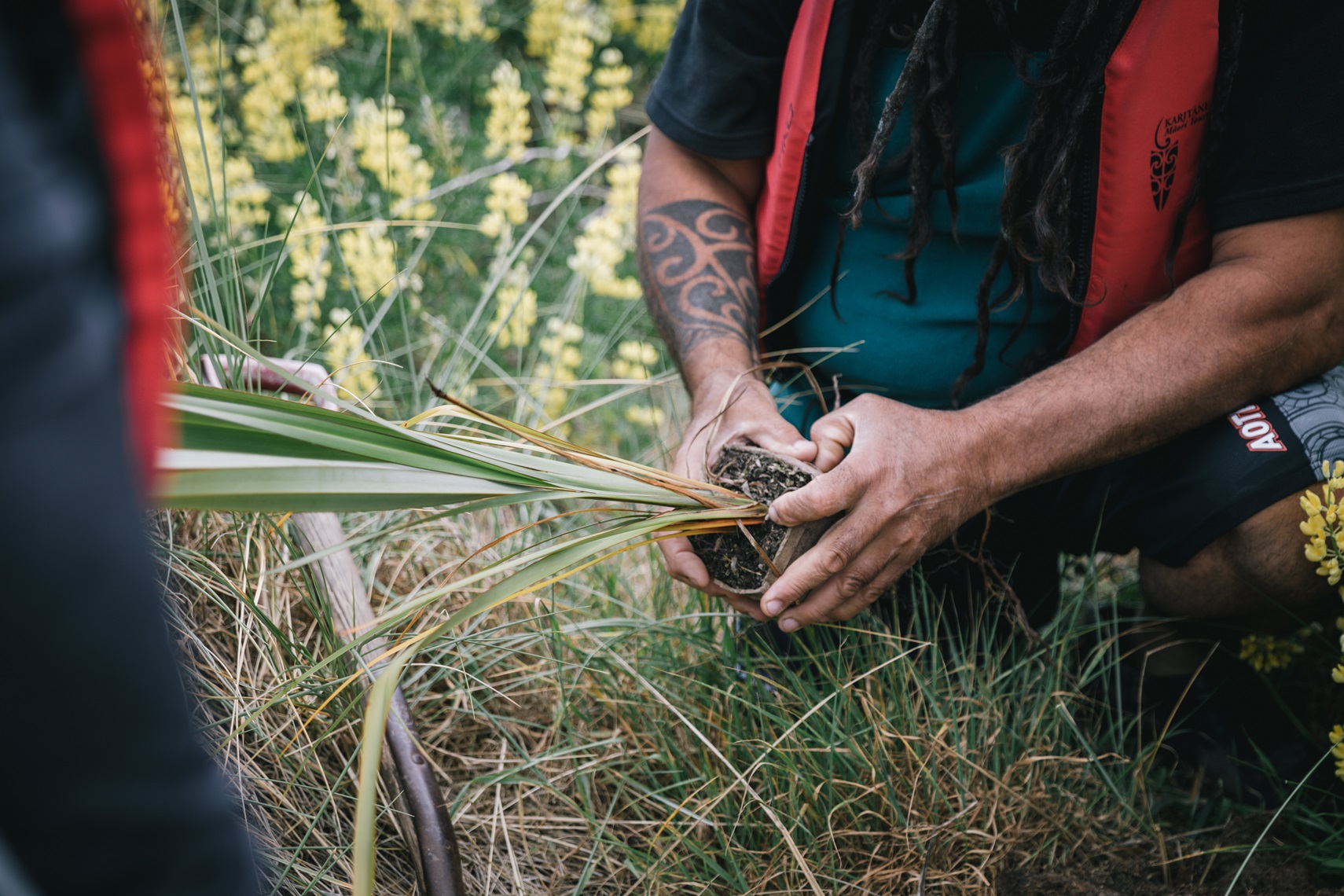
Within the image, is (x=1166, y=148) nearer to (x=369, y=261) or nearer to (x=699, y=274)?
(x=699, y=274)

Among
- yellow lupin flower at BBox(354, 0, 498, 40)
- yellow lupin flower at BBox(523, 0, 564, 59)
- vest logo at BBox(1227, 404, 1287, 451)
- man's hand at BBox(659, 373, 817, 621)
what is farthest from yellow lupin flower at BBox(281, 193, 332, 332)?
vest logo at BBox(1227, 404, 1287, 451)

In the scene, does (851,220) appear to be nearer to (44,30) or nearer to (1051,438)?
(1051,438)

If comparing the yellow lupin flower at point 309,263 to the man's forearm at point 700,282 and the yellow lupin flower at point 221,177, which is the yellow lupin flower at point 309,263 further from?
the man's forearm at point 700,282

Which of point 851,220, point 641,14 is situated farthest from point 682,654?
point 641,14

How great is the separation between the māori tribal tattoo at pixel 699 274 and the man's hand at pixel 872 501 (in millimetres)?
405

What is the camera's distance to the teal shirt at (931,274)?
1.45 meters

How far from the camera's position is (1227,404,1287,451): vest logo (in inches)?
52.2

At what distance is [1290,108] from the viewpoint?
1254 mm

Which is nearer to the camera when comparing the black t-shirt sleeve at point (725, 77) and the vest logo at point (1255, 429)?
the vest logo at point (1255, 429)

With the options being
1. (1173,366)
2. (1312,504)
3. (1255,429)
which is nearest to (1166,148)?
(1173,366)

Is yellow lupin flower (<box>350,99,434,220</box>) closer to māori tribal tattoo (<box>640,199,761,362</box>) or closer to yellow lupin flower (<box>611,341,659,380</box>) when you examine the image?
yellow lupin flower (<box>611,341,659,380</box>)

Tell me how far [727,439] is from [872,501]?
255 mm

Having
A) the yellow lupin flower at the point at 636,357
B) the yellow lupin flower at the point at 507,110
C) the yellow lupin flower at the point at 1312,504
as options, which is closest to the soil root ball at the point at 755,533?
the yellow lupin flower at the point at 1312,504

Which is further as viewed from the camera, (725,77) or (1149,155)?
(725,77)
